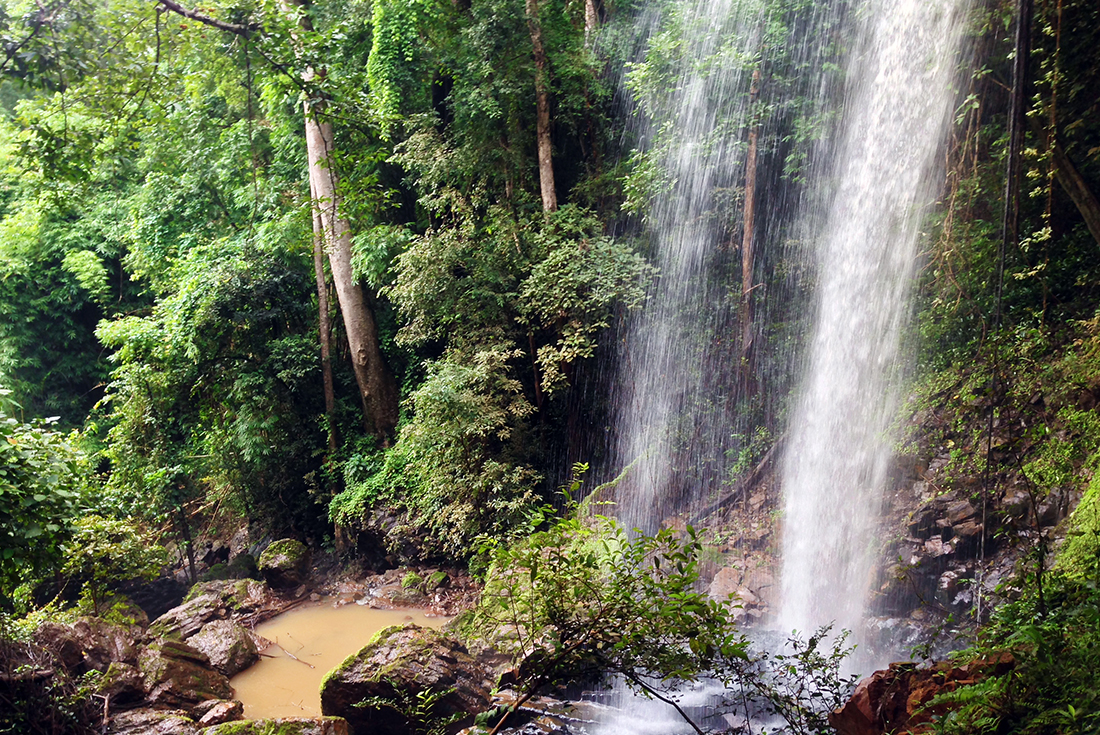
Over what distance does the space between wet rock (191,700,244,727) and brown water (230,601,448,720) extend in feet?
1.92

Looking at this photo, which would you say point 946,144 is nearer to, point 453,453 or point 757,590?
point 757,590

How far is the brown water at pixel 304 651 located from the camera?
722cm

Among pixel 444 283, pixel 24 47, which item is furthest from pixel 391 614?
pixel 24 47

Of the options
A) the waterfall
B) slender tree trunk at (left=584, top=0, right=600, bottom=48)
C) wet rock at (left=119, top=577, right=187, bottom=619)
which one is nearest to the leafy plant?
wet rock at (left=119, top=577, right=187, bottom=619)

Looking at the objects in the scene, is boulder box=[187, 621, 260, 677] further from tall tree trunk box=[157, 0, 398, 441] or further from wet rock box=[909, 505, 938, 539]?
wet rock box=[909, 505, 938, 539]

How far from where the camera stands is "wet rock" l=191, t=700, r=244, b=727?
19.1 ft

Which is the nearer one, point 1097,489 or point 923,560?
point 1097,489

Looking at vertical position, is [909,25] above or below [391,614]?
above

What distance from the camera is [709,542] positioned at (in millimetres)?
9172

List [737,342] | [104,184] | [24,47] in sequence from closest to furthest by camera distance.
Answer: [24,47]
[737,342]
[104,184]

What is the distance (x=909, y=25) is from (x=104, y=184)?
16.8 metres

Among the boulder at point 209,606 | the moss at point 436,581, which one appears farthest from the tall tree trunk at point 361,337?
the boulder at point 209,606

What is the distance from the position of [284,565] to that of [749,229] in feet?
30.2

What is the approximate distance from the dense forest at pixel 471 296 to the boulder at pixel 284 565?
2.41 feet
